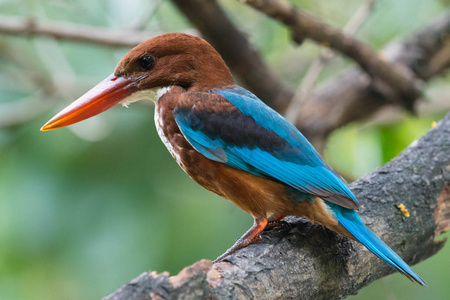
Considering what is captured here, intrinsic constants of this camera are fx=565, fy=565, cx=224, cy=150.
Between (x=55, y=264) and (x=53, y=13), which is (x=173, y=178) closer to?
(x=55, y=264)

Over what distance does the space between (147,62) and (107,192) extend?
1.82 metres

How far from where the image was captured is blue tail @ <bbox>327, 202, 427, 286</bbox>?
1.83 meters

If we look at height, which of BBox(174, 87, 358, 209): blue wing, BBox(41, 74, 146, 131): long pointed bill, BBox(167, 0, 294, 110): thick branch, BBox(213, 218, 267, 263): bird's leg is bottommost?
BBox(213, 218, 267, 263): bird's leg

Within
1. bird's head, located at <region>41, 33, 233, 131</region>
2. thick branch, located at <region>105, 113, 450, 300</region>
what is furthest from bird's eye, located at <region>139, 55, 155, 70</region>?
thick branch, located at <region>105, 113, 450, 300</region>

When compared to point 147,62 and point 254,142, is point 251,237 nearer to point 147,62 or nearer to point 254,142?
point 254,142

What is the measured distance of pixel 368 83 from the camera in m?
4.11

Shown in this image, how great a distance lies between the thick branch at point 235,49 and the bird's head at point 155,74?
702mm

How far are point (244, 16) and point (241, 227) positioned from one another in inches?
74.9

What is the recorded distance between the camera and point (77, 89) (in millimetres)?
3941

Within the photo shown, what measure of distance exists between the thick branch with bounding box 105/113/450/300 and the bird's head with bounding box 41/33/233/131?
28.4 inches

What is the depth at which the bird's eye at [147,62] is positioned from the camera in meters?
2.34

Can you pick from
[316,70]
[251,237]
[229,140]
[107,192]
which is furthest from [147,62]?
[107,192]

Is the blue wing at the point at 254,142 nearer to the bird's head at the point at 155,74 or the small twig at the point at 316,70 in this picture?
the bird's head at the point at 155,74

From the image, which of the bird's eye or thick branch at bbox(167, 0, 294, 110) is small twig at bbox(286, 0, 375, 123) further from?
the bird's eye
